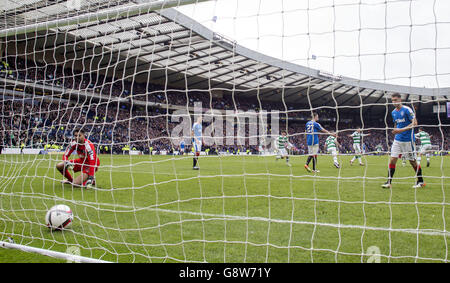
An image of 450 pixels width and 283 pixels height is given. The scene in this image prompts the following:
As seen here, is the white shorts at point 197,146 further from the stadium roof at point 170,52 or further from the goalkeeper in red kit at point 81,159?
the goalkeeper in red kit at point 81,159

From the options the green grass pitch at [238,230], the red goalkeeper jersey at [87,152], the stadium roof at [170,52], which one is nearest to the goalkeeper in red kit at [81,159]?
the red goalkeeper jersey at [87,152]

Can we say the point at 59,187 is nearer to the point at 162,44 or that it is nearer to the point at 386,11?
the point at 386,11

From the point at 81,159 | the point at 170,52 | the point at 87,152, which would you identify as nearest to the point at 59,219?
the point at 87,152

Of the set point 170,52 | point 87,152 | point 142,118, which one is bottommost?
point 87,152

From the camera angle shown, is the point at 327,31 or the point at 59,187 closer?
the point at 327,31

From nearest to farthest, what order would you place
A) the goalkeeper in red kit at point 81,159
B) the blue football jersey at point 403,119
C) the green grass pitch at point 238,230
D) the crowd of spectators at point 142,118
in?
the green grass pitch at point 238,230 → the blue football jersey at point 403,119 → the goalkeeper in red kit at point 81,159 → the crowd of spectators at point 142,118

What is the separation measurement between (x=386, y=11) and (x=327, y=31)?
564 mm

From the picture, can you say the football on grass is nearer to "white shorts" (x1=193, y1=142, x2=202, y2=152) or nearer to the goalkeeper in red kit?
the goalkeeper in red kit

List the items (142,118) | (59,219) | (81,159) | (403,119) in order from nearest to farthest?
(59,219)
(403,119)
(81,159)
(142,118)

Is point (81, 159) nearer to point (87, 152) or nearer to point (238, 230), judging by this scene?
point (87, 152)

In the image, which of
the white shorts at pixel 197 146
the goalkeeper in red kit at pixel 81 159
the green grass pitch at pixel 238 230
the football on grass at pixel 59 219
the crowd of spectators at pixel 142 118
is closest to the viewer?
the green grass pitch at pixel 238 230
